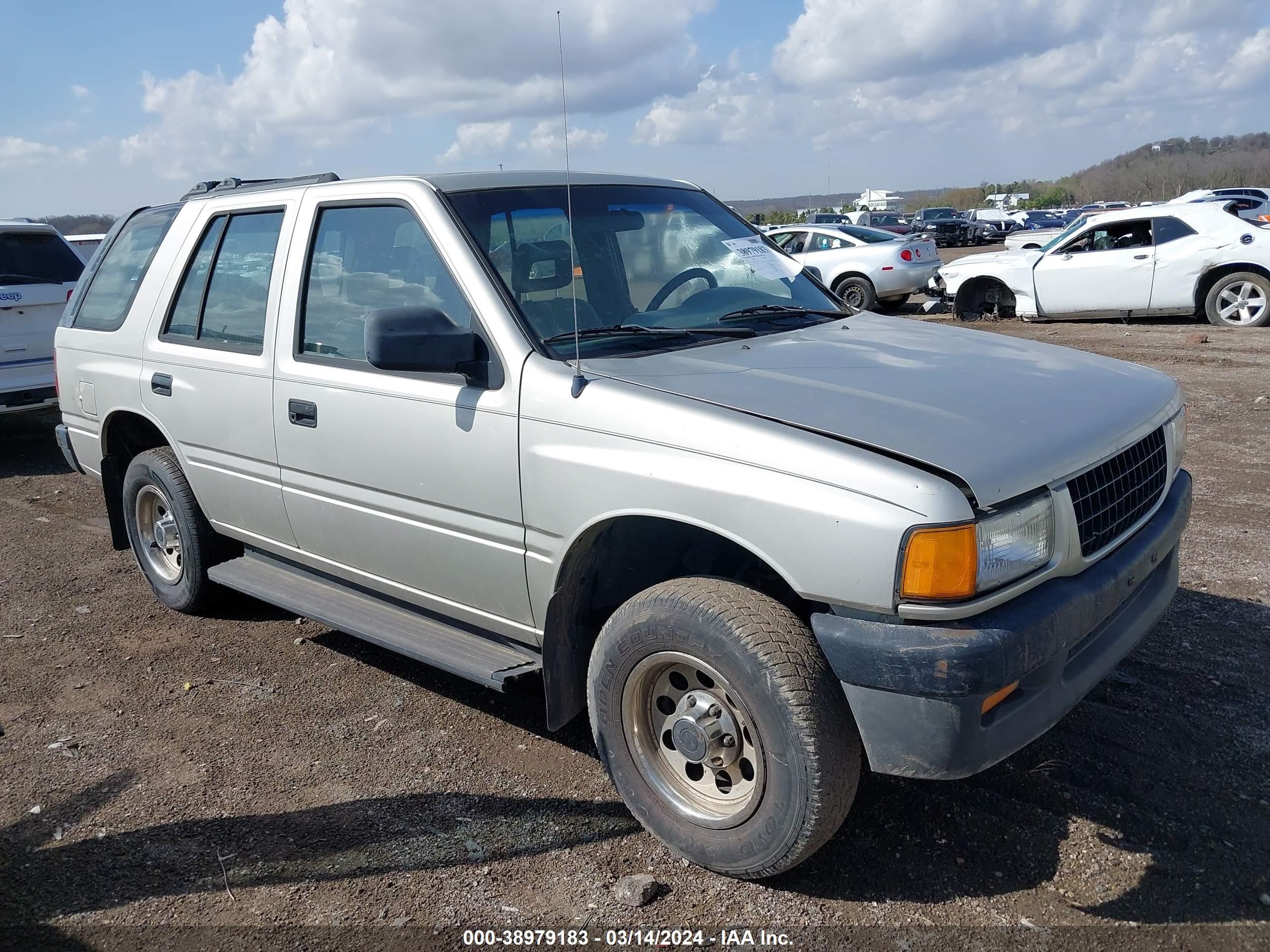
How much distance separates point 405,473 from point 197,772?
4.37 feet

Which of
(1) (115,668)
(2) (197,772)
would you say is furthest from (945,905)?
(1) (115,668)

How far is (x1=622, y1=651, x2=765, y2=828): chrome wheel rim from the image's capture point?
280 centimetres

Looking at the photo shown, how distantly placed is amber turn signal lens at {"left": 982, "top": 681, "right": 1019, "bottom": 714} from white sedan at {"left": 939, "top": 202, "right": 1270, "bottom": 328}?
1233cm

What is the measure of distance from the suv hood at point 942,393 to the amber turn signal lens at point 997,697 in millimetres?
470

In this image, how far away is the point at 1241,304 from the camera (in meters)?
13.0

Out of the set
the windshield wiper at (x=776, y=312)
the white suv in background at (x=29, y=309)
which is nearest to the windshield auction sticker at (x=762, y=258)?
the windshield wiper at (x=776, y=312)

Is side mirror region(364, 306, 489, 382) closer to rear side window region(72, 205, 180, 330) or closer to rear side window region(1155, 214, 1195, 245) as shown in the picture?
rear side window region(72, 205, 180, 330)

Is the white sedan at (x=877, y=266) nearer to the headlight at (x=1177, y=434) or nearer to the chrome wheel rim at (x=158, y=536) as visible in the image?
the chrome wheel rim at (x=158, y=536)

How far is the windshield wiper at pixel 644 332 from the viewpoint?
10.7ft

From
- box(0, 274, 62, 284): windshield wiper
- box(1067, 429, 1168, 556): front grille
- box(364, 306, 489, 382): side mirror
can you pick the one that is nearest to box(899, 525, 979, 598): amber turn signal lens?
box(1067, 429, 1168, 556): front grille

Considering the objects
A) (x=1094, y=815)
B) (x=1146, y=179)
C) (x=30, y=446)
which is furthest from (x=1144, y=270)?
(x=1146, y=179)

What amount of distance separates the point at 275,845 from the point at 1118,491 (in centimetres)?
276

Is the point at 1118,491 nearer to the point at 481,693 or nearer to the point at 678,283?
the point at 678,283

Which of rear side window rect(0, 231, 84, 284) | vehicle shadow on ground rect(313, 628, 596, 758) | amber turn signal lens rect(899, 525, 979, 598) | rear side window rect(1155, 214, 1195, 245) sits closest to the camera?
amber turn signal lens rect(899, 525, 979, 598)
